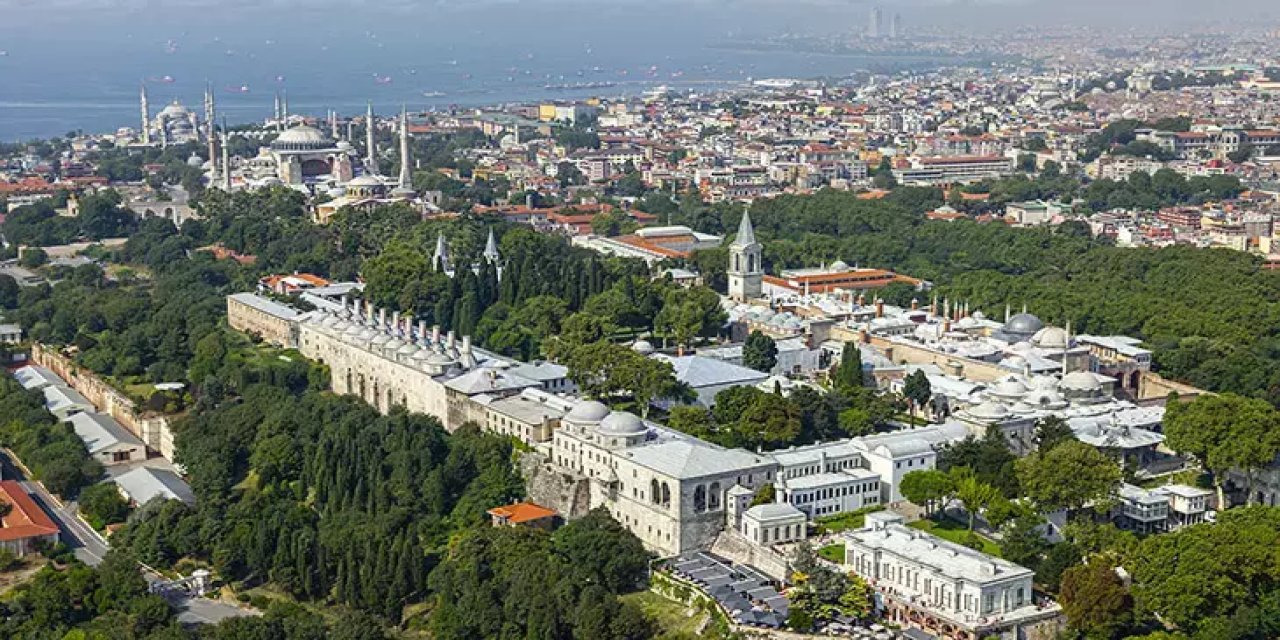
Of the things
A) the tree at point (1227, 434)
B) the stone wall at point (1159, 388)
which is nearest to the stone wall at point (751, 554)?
the tree at point (1227, 434)

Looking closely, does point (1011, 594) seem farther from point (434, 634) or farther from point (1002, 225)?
point (1002, 225)

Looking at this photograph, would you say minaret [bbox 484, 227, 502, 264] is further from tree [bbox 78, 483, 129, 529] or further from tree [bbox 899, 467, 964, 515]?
tree [bbox 899, 467, 964, 515]

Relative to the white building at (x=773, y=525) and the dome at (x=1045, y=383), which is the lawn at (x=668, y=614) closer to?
the white building at (x=773, y=525)

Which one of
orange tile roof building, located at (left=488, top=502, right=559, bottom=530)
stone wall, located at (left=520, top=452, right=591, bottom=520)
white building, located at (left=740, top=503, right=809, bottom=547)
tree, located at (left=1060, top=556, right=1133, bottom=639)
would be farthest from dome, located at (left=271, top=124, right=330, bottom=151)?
tree, located at (left=1060, top=556, right=1133, bottom=639)

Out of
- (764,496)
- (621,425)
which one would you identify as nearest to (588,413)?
(621,425)

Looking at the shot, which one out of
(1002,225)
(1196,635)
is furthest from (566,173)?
(1196,635)

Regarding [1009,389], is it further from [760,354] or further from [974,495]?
[974,495]
